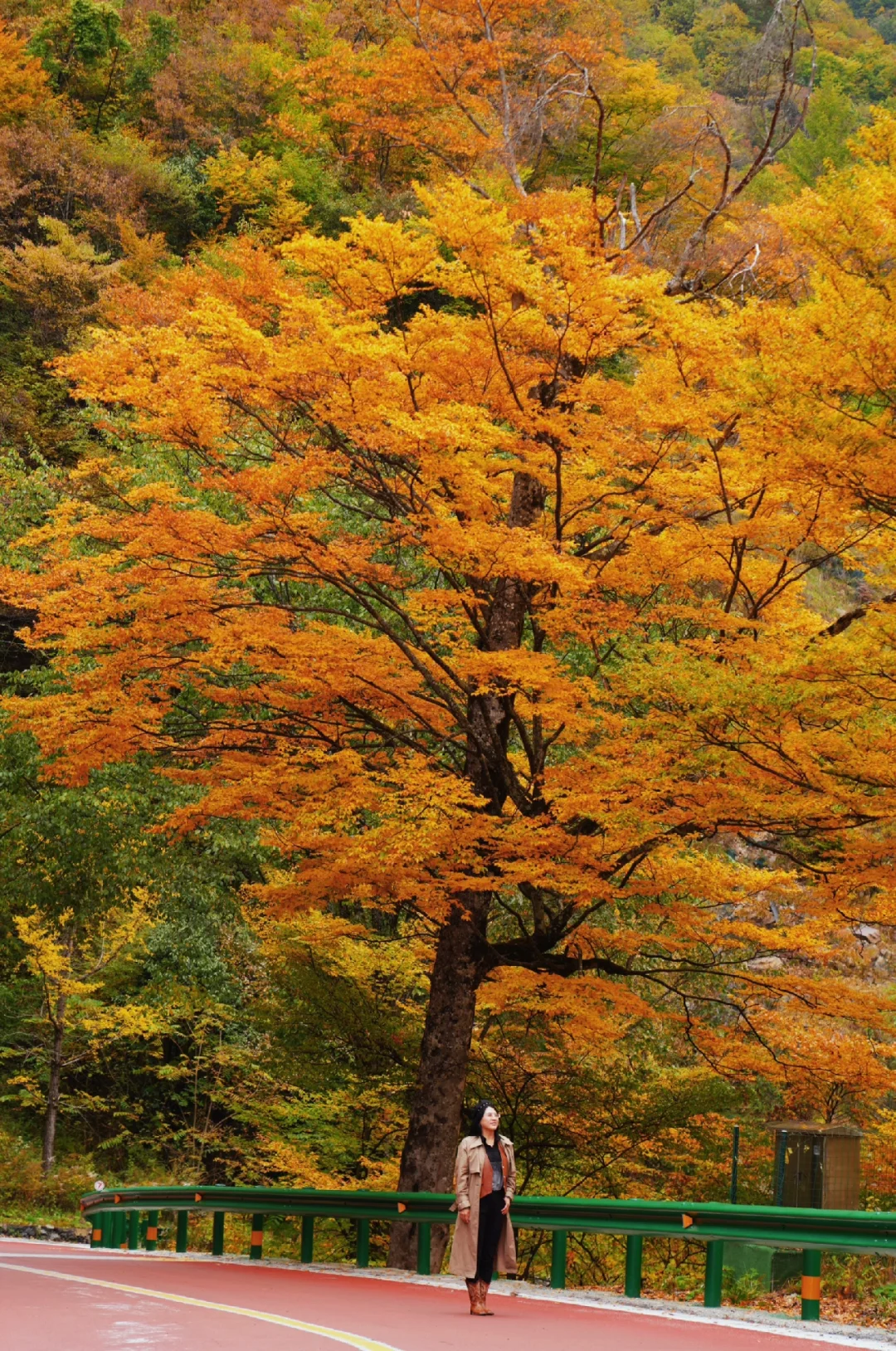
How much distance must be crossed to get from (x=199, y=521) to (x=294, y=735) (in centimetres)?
253

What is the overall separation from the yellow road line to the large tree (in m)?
3.96

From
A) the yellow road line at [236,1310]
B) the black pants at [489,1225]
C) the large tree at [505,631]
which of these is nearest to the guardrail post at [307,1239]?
the yellow road line at [236,1310]

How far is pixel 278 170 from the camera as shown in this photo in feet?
141

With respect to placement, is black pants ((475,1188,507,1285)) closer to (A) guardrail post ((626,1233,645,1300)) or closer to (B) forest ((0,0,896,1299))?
(A) guardrail post ((626,1233,645,1300))

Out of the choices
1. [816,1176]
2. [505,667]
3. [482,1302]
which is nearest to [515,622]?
[505,667]

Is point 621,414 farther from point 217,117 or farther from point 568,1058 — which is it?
point 217,117

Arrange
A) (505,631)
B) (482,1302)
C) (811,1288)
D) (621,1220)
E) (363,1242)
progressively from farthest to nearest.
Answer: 1. (505,631)
2. (363,1242)
3. (621,1220)
4. (482,1302)
5. (811,1288)

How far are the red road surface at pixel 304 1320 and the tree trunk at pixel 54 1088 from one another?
59.4 feet

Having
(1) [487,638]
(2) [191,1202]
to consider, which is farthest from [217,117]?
(2) [191,1202]

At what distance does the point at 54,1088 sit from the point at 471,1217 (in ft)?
72.1

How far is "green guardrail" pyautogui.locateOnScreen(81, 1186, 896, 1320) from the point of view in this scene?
6.89 metres

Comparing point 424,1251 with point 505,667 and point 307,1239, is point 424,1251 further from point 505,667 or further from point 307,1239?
point 505,667

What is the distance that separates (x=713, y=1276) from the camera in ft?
26.2

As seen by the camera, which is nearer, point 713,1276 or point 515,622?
point 713,1276
